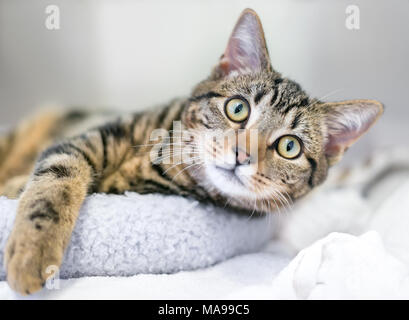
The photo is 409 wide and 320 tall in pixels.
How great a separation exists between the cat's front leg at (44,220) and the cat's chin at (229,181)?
0.31 metres

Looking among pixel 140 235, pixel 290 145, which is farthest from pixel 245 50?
pixel 140 235

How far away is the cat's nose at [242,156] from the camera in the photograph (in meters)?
0.82

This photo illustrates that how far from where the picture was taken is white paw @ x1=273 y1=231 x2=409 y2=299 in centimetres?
63

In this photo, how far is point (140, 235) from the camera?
2.69ft

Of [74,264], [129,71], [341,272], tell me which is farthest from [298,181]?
[129,71]

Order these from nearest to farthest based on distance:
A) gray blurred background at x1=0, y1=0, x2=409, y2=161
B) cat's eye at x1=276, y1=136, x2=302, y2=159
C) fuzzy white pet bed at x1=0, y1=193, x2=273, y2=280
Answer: fuzzy white pet bed at x1=0, y1=193, x2=273, y2=280 → cat's eye at x1=276, y1=136, x2=302, y2=159 → gray blurred background at x1=0, y1=0, x2=409, y2=161

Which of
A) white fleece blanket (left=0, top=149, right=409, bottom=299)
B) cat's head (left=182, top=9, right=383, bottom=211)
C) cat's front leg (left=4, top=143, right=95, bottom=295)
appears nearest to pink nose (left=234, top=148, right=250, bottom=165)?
cat's head (left=182, top=9, right=383, bottom=211)

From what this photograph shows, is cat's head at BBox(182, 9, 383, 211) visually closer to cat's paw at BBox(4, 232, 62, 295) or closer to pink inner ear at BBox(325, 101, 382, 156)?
pink inner ear at BBox(325, 101, 382, 156)

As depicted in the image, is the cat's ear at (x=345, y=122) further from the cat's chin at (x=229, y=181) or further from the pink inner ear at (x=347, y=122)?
the cat's chin at (x=229, y=181)

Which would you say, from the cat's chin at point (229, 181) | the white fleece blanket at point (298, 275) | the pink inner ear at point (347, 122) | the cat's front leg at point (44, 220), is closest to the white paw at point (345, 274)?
the white fleece blanket at point (298, 275)

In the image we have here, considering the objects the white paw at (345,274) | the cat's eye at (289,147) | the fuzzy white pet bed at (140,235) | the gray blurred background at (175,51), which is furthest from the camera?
the gray blurred background at (175,51)

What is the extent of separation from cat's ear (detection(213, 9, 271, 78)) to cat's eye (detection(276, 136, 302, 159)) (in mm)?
189

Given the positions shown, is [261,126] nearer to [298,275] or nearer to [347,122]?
[347,122]

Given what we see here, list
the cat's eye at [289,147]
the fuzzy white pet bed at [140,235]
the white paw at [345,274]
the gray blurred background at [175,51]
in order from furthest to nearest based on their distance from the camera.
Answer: the gray blurred background at [175,51], the cat's eye at [289,147], the fuzzy white pet bed at [140,235], the white paw at [345,274]
